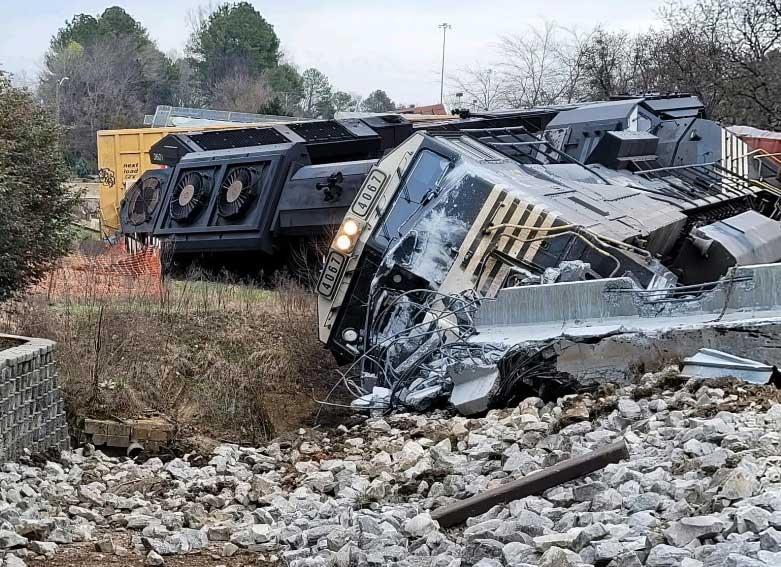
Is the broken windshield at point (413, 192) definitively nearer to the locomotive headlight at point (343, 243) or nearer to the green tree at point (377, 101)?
the locomotive headlight at point (343, 243)

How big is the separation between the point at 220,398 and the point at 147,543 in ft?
17.1

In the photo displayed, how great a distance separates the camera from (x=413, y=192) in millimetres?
11016

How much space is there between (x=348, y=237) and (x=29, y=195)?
121 inches

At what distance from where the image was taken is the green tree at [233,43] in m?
73.8

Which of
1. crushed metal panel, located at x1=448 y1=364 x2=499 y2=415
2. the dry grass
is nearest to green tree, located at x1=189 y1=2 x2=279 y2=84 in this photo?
the dry grass

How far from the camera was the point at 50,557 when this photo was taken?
5871mm

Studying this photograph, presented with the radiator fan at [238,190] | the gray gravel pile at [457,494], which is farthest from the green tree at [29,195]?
the radiator fan at [238,190]

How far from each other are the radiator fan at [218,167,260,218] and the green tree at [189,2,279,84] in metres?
58.1

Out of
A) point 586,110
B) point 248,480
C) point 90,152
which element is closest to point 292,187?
point 586,110

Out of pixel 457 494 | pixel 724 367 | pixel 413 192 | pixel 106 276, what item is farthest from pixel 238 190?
pixel 457 494

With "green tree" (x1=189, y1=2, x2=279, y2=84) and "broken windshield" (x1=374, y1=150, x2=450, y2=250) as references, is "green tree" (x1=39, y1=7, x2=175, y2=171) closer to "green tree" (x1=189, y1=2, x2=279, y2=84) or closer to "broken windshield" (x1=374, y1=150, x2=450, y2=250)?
"green tree" (x1=189, y1=2, x2=279, y2=84)

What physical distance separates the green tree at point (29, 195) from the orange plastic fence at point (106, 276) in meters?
0.87

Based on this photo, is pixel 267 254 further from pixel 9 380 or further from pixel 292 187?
pixel 9 380

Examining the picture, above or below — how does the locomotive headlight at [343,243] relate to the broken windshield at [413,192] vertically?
below
